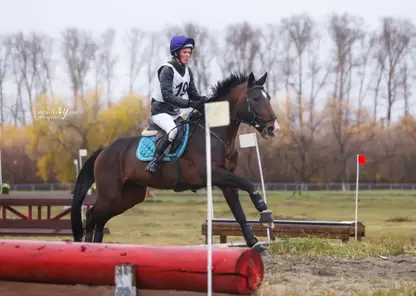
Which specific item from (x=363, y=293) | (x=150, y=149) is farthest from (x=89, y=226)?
(x=363, y=293)

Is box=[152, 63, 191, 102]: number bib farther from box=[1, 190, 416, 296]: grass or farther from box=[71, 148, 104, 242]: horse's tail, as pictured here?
box=[1, 190, 416, 296]: grass

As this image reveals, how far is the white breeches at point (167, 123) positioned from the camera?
24.0 feet

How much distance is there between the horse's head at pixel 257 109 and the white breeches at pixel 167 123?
70cm

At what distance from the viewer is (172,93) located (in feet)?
24.3

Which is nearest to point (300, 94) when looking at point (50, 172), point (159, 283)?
point (50, 172)

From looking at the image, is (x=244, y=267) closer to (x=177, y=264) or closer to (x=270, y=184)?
(x=177, y=264)

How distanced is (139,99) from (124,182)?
23.1 meters

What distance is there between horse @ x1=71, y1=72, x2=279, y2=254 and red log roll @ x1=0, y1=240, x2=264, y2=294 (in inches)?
73.6

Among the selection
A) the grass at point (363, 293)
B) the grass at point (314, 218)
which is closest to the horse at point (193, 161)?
the grass at point (314, 218)

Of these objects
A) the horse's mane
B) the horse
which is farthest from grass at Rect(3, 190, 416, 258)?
the horse's mane

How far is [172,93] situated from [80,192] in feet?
5.95

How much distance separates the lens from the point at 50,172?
3509 centimetres

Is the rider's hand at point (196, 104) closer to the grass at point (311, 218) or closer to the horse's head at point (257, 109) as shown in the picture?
the horse's head at point (257, 109)

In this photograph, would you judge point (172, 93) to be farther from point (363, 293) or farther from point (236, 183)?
point (363, 293)
